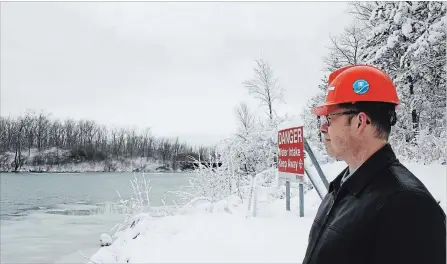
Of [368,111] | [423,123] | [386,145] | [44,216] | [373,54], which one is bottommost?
[44,216]

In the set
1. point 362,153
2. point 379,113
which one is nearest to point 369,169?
point 362,153

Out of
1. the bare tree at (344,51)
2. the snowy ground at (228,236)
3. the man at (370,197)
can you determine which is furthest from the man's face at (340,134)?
the bare tree at (344,51)

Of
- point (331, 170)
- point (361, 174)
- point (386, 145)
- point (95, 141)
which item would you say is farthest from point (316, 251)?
point (95, 141)

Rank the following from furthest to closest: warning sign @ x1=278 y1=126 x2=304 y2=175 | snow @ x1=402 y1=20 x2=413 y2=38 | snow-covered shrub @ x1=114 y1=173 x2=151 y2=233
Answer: snow @ x1=402 y1=20 x2=413 y2=38 → snow-covered shrub @ x1=114 y1=173 x2=151 y2=233 → warning sign @ x1=278 y1=126 x2=304 y2=175

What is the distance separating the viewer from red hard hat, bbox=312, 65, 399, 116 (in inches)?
59.7

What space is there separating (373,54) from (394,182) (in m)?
17.1

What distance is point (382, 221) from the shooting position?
4.29 feet

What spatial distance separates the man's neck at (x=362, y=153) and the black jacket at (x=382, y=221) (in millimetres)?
30

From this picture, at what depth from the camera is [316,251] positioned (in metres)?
1.55

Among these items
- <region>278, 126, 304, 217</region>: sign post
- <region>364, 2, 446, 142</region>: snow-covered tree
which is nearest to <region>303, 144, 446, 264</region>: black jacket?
<region>278, 126, 304, 217</region>: sign post

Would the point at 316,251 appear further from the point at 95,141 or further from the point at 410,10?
the point at 95,141

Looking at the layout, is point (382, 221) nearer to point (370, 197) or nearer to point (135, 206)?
point (370, 197)

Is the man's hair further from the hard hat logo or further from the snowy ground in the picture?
the snowy ground

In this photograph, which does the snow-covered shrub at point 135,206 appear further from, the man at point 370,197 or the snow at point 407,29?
the snow at point 407,29
